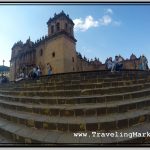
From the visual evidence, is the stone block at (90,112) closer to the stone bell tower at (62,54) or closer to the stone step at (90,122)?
the stone step at (90,122)

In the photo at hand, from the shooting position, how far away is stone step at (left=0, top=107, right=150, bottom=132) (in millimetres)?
2801

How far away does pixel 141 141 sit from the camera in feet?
8.77

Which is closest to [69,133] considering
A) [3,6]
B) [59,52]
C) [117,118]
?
[117,118]

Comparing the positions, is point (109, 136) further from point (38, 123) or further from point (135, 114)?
point (38, 123)

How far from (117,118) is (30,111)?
213 centimetres

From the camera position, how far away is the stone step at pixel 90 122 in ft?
9.19

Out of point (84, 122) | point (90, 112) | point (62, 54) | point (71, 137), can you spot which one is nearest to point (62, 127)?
point (71, 137)

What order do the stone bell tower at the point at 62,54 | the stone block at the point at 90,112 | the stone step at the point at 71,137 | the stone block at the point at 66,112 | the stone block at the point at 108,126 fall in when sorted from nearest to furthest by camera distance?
the stone step at the point at 71,137
the stone block at the point at 108,126
the stone block at the point at 90,112
the stone block at the point at 66,112
the stone bell tower at the point at 62,54

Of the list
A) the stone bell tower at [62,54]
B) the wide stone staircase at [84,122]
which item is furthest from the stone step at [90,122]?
the stone bell tower at [62,54]

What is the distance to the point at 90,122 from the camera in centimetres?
284

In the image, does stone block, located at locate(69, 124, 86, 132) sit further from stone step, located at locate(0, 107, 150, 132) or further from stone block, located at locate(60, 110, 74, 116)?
stone block, located at locate(60, 110, 74, 116)

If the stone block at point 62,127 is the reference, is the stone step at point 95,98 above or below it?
above

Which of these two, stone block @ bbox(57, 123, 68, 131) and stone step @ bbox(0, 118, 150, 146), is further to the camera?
stone block @ bbox(57, 123, 68, 131)

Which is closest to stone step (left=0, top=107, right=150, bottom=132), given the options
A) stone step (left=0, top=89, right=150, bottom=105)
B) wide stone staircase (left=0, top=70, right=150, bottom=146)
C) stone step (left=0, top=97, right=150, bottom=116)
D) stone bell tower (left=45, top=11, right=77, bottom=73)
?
wide stone staircase (left=0, top=70, right=150, bottom=146)
